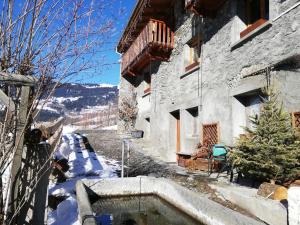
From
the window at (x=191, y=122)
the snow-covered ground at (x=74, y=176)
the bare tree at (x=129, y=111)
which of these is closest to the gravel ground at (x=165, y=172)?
the snow-covered ground at (x=74, y=176)

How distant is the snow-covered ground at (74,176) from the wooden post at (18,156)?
172cm

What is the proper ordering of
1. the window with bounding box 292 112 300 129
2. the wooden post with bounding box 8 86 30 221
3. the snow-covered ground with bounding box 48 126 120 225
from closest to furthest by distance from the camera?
the wooden post with bounding box 8 86 30 221 < the snow-covered ground with bounding box 48 126 120 225 < the window with bounding box 292 112 300 129

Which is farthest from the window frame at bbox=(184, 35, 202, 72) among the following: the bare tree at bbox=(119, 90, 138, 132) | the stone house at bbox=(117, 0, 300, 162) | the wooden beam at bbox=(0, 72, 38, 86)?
the wooden beam at bbox=(0, 72, 38, 86)

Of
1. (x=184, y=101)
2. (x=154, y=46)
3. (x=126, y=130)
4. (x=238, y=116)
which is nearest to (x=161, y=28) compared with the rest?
(x=154, y=46)

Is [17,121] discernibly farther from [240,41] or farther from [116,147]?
[116,147]

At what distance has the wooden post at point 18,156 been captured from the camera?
2520mm

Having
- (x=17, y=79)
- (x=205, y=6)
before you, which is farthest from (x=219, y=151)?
(x=17, y=79)

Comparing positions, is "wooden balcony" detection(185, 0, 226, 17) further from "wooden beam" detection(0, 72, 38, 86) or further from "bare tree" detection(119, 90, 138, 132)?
"bare tree" detection(119, 90, 138, 132)

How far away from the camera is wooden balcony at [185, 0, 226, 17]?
8.80m

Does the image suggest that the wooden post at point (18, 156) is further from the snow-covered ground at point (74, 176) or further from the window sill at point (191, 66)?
the window sill at point (191, 66)

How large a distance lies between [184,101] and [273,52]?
15.0 ft

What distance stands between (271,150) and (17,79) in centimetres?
417

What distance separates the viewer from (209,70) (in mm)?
9164

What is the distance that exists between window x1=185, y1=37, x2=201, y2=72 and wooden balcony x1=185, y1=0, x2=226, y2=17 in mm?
1238
